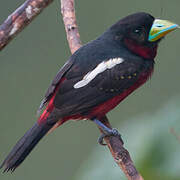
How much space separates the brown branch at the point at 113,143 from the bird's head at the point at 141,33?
419mm

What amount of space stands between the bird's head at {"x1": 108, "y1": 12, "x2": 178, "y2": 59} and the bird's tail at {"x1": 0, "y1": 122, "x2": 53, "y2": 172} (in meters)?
0.86

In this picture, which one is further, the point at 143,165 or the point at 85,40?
the point at 85,40

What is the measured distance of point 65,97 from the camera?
3.64 meters

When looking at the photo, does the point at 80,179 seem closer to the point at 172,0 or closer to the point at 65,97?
the point at 65,97

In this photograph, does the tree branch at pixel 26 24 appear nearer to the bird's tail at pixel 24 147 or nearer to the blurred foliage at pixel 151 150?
the blurred foliage at pixel 151 150

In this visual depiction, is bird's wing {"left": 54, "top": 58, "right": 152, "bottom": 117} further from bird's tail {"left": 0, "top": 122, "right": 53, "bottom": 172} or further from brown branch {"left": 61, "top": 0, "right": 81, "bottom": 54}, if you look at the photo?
brown branch {"left": 61, "top": 0, "right": 81, "bottom": 54}

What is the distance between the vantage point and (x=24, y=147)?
358 cm

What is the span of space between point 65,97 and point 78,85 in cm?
12

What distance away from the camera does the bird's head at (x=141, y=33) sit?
12.6ft

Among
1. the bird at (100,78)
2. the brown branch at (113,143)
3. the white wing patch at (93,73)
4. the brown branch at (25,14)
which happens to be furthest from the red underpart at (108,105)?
the brown branch at (25,14)

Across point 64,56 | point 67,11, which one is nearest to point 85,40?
point 64,56

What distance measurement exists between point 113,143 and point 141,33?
859mm

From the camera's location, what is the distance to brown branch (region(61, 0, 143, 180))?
313cm

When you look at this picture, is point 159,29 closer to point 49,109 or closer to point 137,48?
point 137,48
